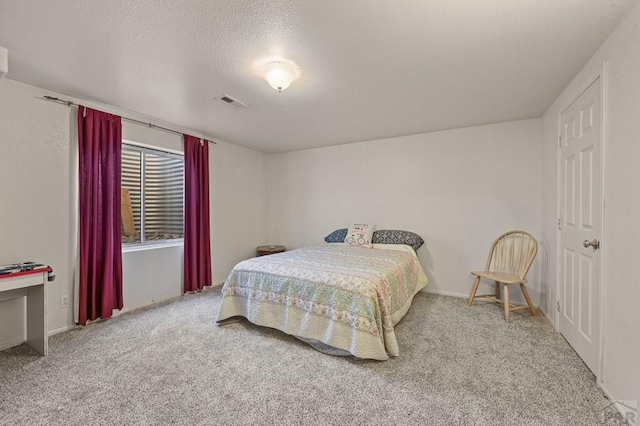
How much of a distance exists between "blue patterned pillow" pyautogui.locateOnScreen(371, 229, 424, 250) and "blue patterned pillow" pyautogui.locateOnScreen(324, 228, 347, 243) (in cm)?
45

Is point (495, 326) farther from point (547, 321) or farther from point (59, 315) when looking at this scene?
point (59, 315)

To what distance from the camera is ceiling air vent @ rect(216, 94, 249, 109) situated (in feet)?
8.80

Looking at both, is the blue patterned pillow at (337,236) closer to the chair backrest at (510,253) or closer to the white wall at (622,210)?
the chair backrest at (510,253)

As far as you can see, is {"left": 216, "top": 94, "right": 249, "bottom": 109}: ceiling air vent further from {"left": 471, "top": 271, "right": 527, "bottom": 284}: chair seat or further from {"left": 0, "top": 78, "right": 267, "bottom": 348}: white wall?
{"left": 471, "top": 271, "right": 527, "bottom": 284}: chair seat

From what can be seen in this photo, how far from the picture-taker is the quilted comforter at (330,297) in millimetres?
2096

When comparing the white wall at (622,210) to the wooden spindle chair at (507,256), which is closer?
the white wall at (622,210)

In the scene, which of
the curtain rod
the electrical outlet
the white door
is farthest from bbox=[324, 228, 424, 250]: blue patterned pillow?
the electrical outlet

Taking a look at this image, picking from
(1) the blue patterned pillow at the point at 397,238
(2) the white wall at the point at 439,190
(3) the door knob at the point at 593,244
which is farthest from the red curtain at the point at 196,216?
(3) the door knob at the point at 593,244

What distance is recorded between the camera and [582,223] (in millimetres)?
2107

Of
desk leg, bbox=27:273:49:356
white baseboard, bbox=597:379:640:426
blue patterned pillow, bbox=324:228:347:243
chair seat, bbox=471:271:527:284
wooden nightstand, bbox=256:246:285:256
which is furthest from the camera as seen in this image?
wooden nightstand, bbox=256:246:285:256

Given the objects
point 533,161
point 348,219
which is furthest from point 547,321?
point 348,219

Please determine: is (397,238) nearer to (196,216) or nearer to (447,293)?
(447,293)

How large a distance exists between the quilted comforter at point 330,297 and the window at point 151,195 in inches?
59.9

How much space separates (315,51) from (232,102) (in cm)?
122
